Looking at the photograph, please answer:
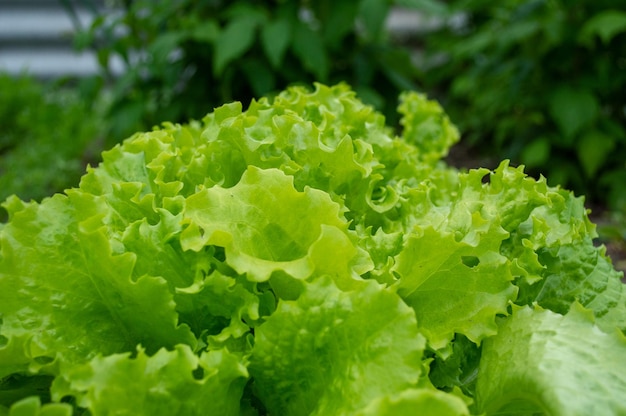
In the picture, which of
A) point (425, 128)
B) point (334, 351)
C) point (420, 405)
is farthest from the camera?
point (425, 128)

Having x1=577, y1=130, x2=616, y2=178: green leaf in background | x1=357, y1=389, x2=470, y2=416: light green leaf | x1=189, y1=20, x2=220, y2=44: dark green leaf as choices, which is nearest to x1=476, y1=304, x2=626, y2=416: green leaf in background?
x1=357, y1=389, x2=470, y2=416: light green leaf

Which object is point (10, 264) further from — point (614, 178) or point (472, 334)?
point (614, 178)

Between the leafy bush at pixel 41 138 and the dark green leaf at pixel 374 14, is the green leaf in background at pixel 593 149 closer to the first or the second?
the dark green leaf at pixel 374 14

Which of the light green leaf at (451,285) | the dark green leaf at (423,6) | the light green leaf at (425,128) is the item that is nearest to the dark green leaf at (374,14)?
the dark green leaf at (423,6)

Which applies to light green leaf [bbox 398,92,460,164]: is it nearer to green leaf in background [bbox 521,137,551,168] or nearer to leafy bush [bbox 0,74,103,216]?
green leaf in background [bbox 521,137,551,168]

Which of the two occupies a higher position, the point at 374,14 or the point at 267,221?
the point at 267,221

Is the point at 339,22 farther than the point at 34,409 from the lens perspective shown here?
Yes

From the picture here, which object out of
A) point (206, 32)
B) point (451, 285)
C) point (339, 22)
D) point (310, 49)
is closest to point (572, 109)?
point (339, 22)

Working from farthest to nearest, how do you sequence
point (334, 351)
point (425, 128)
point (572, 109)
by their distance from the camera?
point (572, 109) → point (425, 128) → point (334, 351)

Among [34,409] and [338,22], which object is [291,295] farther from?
[338,22]
